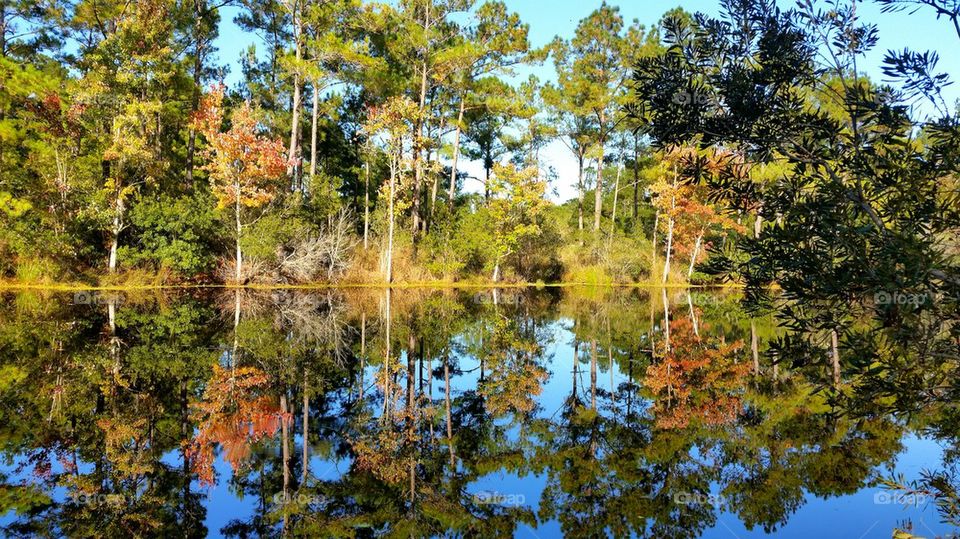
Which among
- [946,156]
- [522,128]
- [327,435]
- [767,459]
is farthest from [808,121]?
[522,128]

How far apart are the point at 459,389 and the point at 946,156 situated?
682 cm

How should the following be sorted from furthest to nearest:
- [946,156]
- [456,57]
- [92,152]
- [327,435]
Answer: [456,57] → [92,152] → [327,435] → [946,156]

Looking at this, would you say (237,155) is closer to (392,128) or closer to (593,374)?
(392,128)

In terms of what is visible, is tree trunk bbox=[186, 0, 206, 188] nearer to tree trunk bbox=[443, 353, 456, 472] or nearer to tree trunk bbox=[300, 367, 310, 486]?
tree trunk bbox=[443, 353, 456, 472]

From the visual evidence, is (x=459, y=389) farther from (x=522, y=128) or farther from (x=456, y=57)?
(x=522, y=128)

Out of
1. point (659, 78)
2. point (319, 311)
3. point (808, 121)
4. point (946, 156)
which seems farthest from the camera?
point (319, 311)

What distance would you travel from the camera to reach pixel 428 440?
601 cm

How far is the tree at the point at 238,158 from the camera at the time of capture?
2127cm

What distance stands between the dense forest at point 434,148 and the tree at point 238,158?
0.32 ft

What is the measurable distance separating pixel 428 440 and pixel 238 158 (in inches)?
765

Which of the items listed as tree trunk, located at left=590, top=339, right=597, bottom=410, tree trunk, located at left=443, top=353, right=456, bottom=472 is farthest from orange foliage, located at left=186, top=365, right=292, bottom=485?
tree trunk, located at left=590, top=339, right=597, bottom=410

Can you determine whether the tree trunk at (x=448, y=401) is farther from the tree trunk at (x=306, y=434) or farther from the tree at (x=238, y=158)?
the tree at (x=238, y=158)

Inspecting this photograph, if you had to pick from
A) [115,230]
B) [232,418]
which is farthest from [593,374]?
[115,230]

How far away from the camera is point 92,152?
2125cm
